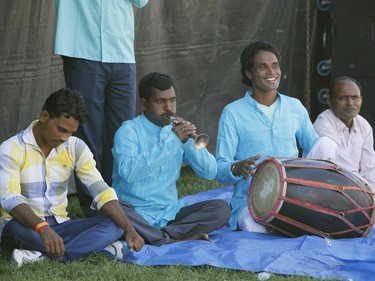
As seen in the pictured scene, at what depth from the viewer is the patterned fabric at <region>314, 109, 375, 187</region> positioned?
6137mm

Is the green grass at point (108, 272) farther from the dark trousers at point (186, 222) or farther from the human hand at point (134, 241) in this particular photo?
the dark trousers at point (186, 222)

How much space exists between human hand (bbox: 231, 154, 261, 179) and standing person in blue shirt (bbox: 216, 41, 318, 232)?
5.5 inches

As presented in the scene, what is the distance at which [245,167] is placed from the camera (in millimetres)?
5230

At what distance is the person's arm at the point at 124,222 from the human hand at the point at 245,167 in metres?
Result: 0.71

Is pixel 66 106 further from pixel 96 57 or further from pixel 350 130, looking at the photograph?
pixel 350 130

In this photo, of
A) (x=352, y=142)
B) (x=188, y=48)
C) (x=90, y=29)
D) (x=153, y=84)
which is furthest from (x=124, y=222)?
(x=188, y=48)

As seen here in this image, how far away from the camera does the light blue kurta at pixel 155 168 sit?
17.1 feet

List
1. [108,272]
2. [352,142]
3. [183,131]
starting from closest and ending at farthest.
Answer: [108,272], [183,131], [352,142]

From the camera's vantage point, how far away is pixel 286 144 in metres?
5.60

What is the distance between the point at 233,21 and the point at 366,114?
127cm

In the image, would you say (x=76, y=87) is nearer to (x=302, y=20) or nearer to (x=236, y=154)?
(x=236, y=154)

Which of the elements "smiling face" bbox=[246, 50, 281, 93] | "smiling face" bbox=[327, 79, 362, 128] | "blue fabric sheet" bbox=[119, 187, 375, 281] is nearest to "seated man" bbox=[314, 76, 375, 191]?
"smiling face" bbox=[327, 79, 362, 128]

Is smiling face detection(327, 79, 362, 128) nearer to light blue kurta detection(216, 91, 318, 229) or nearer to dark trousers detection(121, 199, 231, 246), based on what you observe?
light blue kurta detection(216, 91, 318, 229)

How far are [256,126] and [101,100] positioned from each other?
0.89 metres
